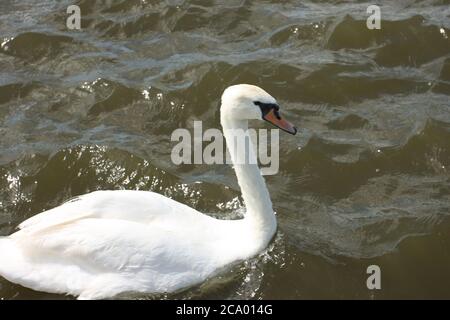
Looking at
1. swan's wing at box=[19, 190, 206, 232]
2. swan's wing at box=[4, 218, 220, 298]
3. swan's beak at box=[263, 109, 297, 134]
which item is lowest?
swan's wing at box=[4, 218, 220, 298]

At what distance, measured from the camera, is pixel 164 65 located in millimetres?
9562

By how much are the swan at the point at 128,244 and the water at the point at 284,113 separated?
9.2 inches

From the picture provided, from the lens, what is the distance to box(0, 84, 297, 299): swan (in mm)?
5879

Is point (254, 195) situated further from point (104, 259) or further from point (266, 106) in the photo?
point (104, 259)

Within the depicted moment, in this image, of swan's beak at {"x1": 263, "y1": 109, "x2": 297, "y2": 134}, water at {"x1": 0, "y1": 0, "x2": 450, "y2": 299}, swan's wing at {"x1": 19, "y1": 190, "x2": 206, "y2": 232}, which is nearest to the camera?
swan's wing at {"x1": 19, "y1": 190, "x2": 206, "y2": 232}

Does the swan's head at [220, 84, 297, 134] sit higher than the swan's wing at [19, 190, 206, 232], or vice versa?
the swan's head at [220, 84, 297, 134]

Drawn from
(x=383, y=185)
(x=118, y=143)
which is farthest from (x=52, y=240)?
(x=383, y=185)

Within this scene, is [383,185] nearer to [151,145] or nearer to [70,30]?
[151,145]

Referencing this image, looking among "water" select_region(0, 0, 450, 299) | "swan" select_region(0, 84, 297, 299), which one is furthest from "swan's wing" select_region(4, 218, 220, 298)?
"water" select_region(0, 0, 450, 299)

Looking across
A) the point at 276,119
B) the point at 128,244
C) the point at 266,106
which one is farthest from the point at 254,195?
the point at 128,244

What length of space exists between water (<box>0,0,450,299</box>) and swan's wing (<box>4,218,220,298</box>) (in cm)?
24

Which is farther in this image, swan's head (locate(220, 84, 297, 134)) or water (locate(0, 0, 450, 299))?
water (locate(0, 0, 450, 299))

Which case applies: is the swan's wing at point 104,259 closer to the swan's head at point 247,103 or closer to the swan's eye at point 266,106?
the swan's head at point 247,103

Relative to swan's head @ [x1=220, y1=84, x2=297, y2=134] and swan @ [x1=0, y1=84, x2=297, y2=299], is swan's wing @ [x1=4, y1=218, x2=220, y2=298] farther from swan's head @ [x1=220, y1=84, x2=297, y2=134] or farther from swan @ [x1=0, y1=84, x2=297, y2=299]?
swan's head @ [x1=220, y1=84, x2=297, y2=134]
